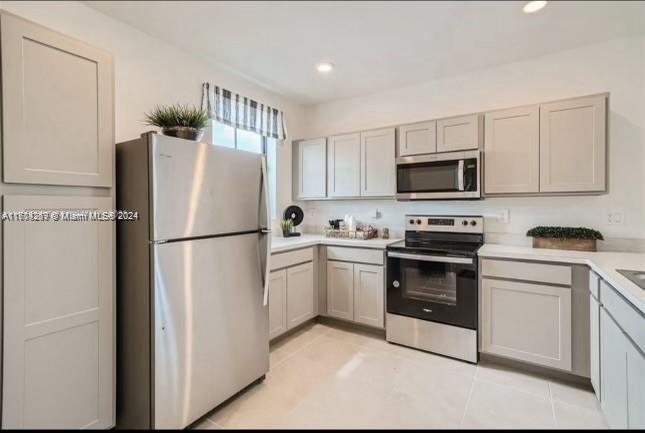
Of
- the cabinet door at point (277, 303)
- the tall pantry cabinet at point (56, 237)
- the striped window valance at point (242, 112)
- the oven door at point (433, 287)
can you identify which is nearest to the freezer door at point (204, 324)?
the tall pantry cabinet at point (56, 237)

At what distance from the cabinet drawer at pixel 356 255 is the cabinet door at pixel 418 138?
36.7 inches

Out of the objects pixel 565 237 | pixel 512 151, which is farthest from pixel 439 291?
pixel 512 151

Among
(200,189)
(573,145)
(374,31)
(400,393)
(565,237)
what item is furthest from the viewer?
(565,237)

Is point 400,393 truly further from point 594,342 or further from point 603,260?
point 603,260

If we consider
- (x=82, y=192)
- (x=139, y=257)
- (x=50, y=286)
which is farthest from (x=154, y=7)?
(x=50, y=286)

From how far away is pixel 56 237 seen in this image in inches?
50.6

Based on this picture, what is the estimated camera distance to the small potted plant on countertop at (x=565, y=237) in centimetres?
213

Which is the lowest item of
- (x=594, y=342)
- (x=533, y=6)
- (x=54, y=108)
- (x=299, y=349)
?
(x=299, y=349)

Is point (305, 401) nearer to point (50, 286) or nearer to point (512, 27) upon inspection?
point (50, 286)

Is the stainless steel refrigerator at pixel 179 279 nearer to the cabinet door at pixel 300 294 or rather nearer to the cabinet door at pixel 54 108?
the cabinet door at pixel 54 108

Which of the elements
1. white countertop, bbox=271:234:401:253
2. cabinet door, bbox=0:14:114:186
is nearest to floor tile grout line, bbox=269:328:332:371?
white countertop, bbox=271:234:401:253

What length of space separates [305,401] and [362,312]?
105 centimetres

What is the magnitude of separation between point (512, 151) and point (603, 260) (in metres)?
0.93

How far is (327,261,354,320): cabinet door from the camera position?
273 cm
